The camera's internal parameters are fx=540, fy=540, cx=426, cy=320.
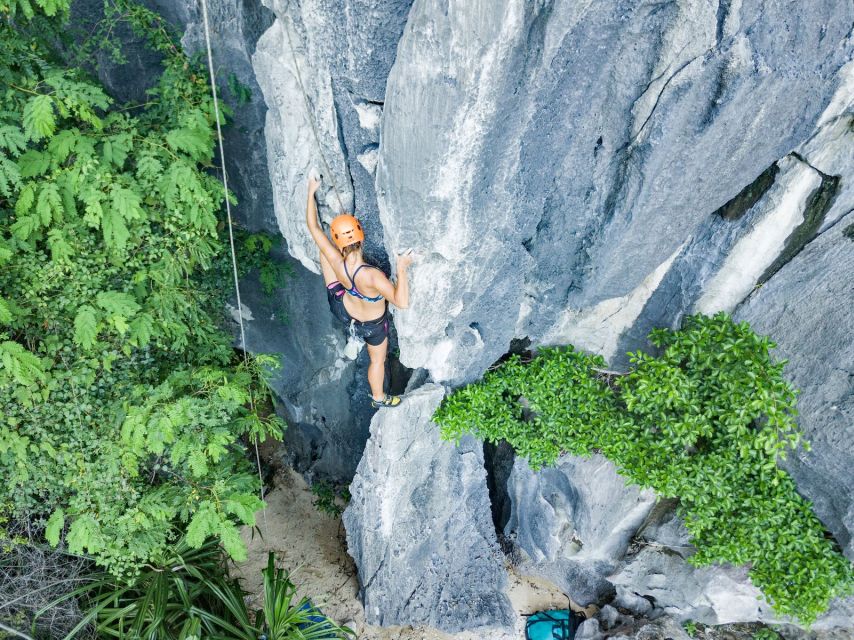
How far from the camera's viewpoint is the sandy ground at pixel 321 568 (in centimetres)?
674

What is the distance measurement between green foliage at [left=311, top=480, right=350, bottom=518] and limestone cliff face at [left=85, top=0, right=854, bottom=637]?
1295 millimetres

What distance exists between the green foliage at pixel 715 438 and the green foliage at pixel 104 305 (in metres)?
3.44

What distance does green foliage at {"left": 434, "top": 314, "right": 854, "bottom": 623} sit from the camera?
479cm

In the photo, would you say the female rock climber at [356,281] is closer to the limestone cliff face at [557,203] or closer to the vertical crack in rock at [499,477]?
the limestone cliff face at [557,203]

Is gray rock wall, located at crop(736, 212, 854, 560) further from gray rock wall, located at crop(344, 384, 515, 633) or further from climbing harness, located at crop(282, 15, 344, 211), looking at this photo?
climbing harness, located at crop(282, 15, 344, 211)

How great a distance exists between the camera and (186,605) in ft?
17.5

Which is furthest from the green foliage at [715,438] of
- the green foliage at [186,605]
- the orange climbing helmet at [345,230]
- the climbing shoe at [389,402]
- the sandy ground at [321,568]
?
the green foliage at [186,605]

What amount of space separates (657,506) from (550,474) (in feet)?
4.10

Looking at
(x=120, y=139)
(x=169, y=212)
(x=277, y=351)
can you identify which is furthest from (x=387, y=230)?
(x=277, y=351)

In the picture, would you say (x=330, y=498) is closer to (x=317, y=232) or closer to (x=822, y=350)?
(x=317, y=232)

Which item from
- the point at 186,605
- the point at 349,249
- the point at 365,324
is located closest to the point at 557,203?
the point at 349,249

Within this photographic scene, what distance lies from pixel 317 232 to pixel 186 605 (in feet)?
12.8

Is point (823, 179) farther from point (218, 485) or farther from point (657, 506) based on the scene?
point (218, 485)

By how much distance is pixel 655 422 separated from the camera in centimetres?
521
